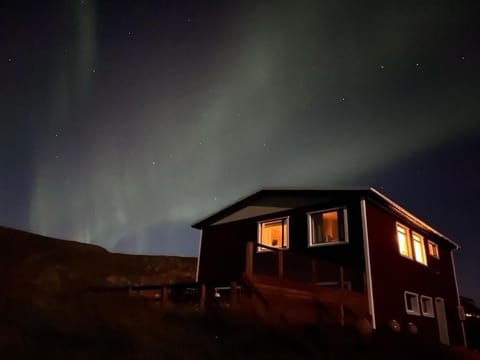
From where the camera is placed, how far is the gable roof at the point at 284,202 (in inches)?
685

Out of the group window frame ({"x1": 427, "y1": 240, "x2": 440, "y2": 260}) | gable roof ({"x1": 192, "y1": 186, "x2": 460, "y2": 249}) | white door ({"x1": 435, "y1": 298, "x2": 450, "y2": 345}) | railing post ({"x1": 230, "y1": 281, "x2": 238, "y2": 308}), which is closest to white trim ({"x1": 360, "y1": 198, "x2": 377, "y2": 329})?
gable roof ({"x1": 192, "y1": 186, "x2": 460, "y2": 249})

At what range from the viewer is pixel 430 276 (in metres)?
21.8

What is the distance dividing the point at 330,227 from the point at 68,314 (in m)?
12.3

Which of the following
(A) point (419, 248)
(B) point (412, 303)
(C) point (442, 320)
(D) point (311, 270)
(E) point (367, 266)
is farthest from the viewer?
(A) point (419, 248)

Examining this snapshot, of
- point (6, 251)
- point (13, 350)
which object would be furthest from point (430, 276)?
point (6, 251)

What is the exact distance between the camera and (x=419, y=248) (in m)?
21.9

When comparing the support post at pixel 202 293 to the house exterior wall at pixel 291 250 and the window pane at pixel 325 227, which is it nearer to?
the house exterior wall at pixel 291 250

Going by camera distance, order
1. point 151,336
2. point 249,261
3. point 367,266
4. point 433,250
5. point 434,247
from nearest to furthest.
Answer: point 151,336 → point 249,261 → point 367,266 → point 433,250 → point 434,247

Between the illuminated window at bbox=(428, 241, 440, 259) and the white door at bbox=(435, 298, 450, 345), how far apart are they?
8.47 feet

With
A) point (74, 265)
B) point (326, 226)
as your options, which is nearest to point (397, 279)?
point (326, 226)

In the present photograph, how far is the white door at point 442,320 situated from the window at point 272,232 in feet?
30.9

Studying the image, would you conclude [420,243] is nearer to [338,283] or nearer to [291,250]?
[291,250]

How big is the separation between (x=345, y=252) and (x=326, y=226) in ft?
5.34

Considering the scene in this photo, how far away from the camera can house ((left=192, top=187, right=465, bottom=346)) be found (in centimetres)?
1611
